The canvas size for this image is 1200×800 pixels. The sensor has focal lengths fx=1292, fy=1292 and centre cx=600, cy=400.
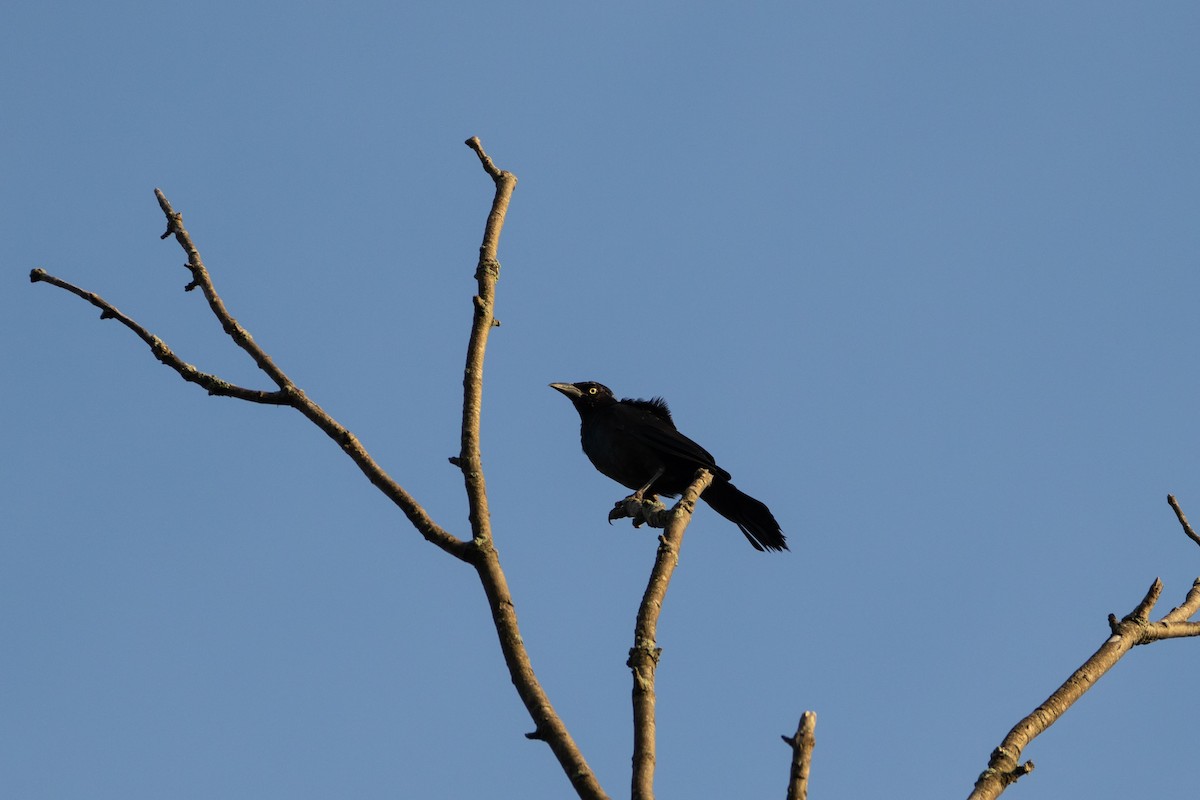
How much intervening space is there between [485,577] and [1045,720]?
1468 mm

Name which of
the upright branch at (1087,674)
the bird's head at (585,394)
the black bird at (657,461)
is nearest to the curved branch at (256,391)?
the upright branch at (1087,674)

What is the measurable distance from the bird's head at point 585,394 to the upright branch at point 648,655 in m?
6.03

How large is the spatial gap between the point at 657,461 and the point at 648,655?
5630mm

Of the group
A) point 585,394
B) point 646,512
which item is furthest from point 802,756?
point 585,394

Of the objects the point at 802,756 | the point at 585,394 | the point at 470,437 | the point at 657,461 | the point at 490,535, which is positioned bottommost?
the point at 802,756

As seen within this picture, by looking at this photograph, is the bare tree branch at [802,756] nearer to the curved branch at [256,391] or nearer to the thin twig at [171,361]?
the curved branch at [256,391]

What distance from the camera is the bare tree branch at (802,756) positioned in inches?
105

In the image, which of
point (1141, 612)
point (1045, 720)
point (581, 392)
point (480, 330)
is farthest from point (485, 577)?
point (581, 392)

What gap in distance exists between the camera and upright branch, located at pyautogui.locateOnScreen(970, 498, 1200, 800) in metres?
3.15

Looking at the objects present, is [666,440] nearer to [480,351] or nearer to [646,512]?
[646,512]

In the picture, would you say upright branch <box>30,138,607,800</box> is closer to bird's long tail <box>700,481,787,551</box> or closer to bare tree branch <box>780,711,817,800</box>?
bare tree branch <box>780,711,817,800</box>

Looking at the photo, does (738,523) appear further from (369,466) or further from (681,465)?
(369,466)

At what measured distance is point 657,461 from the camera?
29.1 ft

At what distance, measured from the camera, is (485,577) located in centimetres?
328
